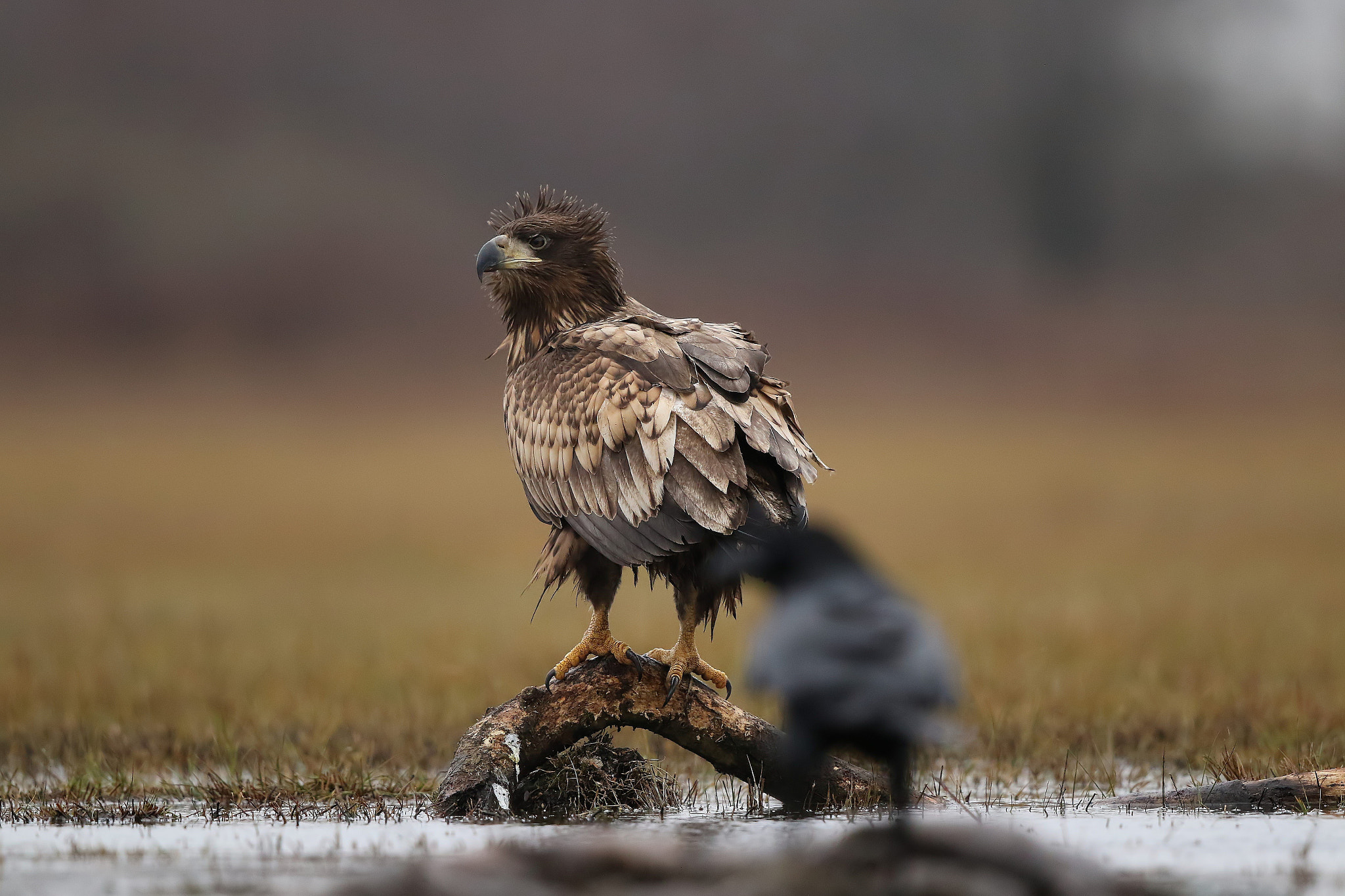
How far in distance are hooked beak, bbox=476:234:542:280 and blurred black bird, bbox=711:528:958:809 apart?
2.67 metres

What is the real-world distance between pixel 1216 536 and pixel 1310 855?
17.5 meters

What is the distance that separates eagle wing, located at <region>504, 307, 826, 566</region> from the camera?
5.18 metres

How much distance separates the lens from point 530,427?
234 inches

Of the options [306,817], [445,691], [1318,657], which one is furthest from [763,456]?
[1318,657]

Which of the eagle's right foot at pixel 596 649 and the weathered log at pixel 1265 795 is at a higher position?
the eagle's right foot at pixel 596 649

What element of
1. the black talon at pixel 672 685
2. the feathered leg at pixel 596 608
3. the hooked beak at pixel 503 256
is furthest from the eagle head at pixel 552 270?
the black talon at pixel 672 685

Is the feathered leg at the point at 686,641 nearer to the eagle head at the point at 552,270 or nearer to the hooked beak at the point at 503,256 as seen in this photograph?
the eagle head at the point at 552,270

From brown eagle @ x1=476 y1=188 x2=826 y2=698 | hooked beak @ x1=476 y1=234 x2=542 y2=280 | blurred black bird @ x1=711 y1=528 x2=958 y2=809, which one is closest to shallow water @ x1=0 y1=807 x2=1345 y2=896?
blurred black bird @ x1=711 y1=528 x2=958 y2=809

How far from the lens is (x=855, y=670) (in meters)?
3.93

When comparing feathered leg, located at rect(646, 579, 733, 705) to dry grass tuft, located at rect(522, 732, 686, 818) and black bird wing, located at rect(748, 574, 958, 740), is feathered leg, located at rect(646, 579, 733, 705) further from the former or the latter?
black bird wing, located at rect(748, 574, 958, 740)

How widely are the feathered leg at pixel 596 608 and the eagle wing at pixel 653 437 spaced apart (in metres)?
0.20

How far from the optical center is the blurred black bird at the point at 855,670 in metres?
3.88

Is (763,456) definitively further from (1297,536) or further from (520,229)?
(1297,536)

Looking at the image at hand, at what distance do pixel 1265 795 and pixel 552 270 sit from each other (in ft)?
12.4
